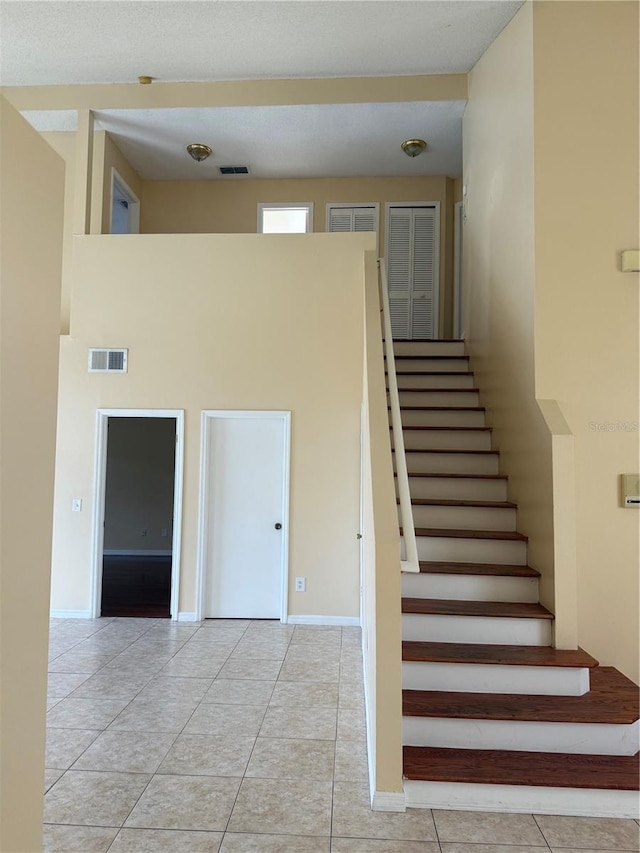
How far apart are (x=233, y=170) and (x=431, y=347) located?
138 inches

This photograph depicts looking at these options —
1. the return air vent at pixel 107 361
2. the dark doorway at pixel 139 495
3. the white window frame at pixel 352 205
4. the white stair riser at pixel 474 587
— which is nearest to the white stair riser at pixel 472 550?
the white stair riser at pixel 474 587

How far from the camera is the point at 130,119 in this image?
5.86 m

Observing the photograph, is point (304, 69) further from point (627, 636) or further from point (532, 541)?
point (627, 636)

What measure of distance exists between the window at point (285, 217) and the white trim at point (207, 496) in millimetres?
3051

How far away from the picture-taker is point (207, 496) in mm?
5309

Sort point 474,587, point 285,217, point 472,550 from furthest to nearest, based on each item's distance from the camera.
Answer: point 285,217, point 472,550, point 474,587

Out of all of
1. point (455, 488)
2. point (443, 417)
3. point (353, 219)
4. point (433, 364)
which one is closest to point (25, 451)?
point (455, 488)

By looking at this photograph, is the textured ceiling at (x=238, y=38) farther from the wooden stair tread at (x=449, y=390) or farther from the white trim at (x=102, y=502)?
the white trim at (x=102, y=502)

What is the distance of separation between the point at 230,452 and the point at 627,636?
3442mm

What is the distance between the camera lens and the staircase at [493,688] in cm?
250

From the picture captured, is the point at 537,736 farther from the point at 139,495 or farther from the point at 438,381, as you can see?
→ the point at 139,495

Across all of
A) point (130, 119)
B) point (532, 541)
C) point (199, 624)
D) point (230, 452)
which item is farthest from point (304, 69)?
point (199, 624)

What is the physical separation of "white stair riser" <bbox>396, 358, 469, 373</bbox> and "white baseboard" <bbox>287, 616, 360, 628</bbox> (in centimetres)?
231

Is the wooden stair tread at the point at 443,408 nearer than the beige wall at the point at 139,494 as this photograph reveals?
Yes
